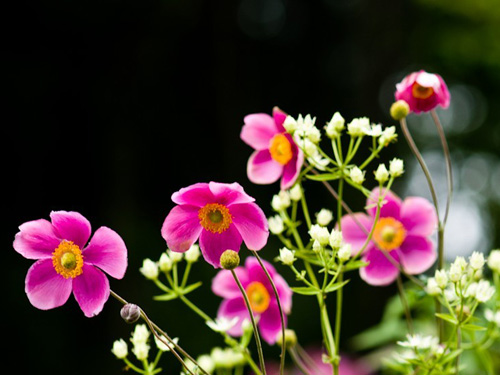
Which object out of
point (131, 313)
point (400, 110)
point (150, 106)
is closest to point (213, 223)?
point (131, 313)

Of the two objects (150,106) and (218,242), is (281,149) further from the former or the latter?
(150,106)

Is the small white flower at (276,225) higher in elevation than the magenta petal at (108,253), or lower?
higher

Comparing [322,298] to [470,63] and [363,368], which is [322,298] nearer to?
[363,368]

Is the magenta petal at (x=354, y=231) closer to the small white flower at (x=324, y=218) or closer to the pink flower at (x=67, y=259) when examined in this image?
the small white flower at (x=324, y=218)

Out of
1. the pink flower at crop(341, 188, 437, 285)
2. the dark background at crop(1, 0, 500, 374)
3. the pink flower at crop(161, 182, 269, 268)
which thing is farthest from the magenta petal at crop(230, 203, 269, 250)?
the dark background at crop(1, 0, 500, 374)

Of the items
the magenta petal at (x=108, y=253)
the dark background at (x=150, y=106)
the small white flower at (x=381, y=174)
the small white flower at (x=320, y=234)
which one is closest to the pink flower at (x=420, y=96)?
the small white flower at (x=381, y=174)

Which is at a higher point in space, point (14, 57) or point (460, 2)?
point (460, 2)

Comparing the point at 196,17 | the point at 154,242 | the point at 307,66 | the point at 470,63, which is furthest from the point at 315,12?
the point at 154,242
